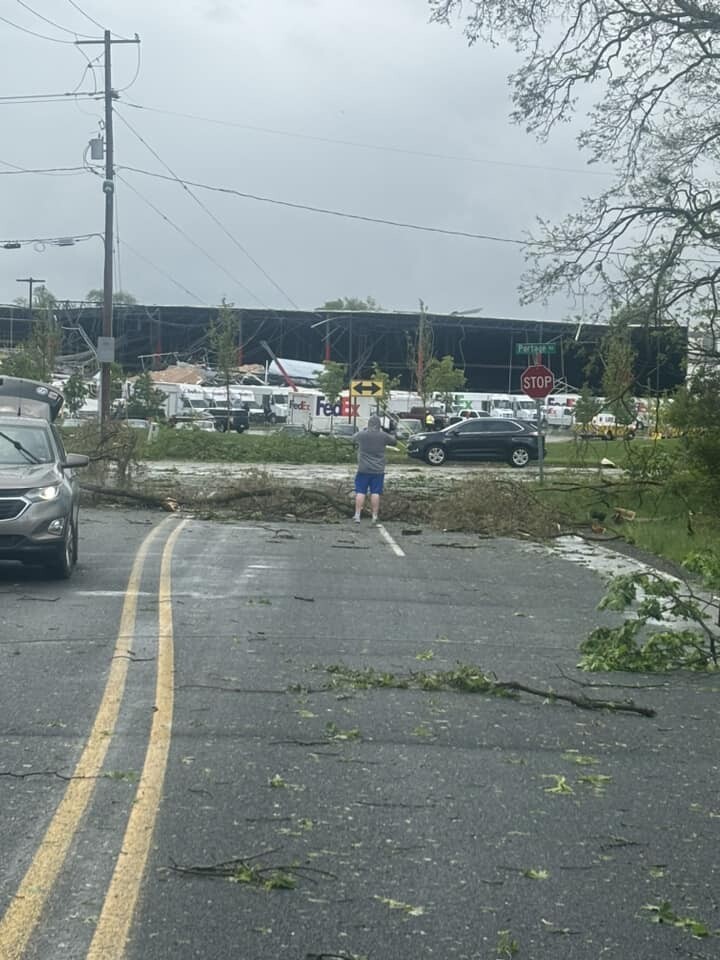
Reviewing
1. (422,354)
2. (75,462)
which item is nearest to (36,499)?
(75,462)

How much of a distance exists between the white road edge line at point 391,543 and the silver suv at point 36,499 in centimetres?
504

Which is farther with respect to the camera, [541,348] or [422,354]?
[422,354]

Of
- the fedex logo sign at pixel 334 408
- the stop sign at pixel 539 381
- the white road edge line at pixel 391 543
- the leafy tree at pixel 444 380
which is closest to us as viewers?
the white road edge line at pixel 391 543

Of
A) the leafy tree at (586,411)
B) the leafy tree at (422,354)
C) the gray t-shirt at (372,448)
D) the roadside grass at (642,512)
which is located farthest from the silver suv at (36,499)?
the leafy tree at (422,354)

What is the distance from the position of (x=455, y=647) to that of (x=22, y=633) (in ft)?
11.5

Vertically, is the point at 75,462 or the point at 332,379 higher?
the point at 332,379

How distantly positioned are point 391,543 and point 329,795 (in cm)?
1375

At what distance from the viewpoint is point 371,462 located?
22547mm

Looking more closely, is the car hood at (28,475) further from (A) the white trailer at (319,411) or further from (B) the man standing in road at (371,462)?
(A) the white trailer at (319,411)

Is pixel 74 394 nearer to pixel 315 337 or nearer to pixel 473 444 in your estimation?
pixel 473 444

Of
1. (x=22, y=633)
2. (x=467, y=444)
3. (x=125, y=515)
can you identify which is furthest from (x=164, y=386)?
(x=22, y=633)

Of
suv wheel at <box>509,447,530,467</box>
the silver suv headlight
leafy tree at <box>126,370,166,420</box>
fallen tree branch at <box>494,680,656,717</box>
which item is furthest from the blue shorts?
leafy tree at <box>126,370,166,420</box>

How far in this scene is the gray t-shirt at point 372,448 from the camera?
22.4 m

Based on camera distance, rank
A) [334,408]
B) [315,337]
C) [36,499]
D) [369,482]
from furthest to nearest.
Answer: [315,337], [334,408], [369,482], [36,499]
